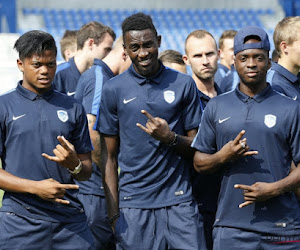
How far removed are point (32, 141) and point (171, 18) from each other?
1779 centimetres

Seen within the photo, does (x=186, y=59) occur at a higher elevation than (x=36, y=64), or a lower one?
lower

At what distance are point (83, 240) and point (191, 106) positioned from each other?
1310mm

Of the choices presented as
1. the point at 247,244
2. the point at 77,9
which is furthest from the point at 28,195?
the point at 77,9

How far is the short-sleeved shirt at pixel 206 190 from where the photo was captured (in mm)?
5570

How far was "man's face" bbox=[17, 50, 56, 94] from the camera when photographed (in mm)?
4668

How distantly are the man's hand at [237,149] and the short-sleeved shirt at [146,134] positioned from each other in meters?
0.60

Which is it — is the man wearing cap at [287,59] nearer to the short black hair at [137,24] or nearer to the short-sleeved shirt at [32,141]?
the short black hair at [137,24]

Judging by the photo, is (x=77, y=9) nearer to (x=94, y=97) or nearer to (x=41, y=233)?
(x=94, y=97)

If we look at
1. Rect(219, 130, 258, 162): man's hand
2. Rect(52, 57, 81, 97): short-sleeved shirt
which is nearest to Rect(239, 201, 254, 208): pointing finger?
Rect(219, 130, 258, 162): man's hand

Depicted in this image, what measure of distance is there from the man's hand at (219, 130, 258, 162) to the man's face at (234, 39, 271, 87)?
45 cm

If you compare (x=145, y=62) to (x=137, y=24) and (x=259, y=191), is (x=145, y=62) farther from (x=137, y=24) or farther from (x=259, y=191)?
(x=259, y=191)

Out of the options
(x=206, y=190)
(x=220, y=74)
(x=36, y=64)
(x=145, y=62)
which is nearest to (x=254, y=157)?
(x=206, y=190)

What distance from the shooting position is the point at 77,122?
4832 millimetres

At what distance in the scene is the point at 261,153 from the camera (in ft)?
15.4
